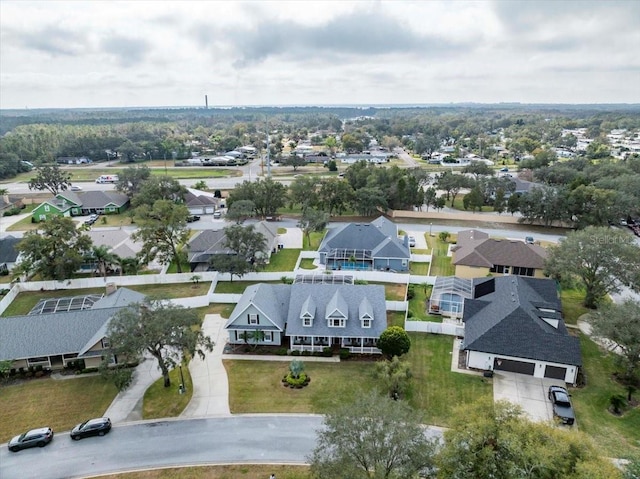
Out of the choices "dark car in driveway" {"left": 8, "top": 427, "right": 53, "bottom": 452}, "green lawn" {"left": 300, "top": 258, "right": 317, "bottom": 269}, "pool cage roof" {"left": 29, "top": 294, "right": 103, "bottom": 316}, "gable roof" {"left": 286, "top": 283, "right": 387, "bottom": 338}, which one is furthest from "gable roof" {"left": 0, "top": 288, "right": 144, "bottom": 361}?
"green lawn" {"left": 300, "top": 258, "right": 317, "bottom": 269}

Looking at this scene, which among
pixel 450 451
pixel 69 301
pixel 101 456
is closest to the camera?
pixel 450 451

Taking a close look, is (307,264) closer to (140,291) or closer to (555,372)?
(140,291)

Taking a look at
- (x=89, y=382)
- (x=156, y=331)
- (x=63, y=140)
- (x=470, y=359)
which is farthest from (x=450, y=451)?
(x=63, y=140)

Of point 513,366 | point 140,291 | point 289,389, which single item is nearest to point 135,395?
point 289,389

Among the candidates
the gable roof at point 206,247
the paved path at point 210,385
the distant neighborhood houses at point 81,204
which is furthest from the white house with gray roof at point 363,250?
the distant neighborhood houses at point 81,204

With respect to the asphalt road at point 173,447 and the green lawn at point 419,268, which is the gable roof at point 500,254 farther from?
the asphalt road at point 173,447

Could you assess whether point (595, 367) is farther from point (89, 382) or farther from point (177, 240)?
point (177, 240)

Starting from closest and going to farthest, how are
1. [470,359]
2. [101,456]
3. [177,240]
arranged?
1. [101,456]
2. [470,359]
3. [177,240]

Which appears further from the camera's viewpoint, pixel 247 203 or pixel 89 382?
pixel 247 203
